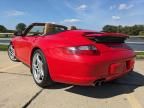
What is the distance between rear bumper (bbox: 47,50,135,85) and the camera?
13.1 feet

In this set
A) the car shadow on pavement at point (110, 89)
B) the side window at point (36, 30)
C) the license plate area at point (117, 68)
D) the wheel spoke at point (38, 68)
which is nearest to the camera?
the license plate area at point (117, 68)

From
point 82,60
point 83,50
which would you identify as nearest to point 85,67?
point 82,60

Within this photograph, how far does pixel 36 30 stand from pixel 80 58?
7.18 feet

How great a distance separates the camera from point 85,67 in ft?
13.1

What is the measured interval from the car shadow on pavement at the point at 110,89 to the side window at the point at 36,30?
61.0 inches

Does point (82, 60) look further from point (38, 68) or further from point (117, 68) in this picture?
point (38, 68)

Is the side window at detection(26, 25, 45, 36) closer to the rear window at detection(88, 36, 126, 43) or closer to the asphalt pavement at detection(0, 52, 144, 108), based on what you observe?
the asphalt pavement at detection(0, 52, 144, 108)

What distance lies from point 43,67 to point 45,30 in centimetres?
109

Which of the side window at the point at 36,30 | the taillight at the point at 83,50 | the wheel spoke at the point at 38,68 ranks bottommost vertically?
the wheel spoke at the point at 38,68

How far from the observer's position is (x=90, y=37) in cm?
429

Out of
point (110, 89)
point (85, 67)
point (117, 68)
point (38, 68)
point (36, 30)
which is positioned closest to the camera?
point (85, 67)

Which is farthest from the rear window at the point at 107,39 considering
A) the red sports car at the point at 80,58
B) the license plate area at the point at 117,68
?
the license plate area at the point at 117,68

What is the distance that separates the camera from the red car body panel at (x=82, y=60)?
4.02 meters

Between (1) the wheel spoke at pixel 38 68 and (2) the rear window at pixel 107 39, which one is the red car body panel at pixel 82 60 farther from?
(1) the wheel spoke at pixel 38 68
